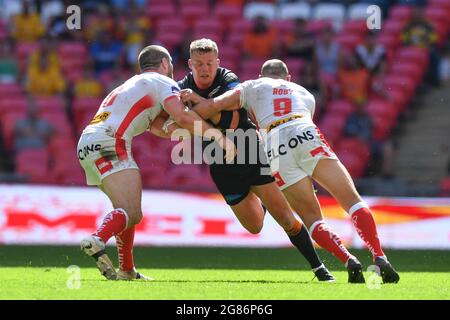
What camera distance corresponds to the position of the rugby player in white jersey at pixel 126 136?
8773 mm

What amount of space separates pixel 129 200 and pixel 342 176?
1.81 meters

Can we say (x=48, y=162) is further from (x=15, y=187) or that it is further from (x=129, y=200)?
(x=129, y=200)

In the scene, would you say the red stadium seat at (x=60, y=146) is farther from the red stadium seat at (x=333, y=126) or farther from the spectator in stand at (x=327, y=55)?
the spectator in stand at (x=327, y=55)

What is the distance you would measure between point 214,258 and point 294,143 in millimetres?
3812

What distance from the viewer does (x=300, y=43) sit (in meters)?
17.9

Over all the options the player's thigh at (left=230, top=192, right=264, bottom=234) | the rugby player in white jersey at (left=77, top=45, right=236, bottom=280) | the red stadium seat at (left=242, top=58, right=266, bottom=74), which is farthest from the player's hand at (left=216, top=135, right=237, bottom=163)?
the red stadium seat at (left=242, top=58, right=266, bottom=74)

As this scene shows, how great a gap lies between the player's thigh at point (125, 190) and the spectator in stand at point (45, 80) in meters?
9.50

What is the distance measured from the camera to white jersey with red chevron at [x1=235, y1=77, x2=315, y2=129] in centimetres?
889

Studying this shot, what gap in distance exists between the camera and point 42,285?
8.12 metres

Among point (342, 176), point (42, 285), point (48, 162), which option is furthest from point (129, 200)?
point (48, 162)

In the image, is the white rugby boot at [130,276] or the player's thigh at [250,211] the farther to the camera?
the player's thigh at [250,211]

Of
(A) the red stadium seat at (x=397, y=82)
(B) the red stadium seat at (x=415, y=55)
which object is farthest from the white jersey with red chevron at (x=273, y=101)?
(B) the red stadium seat at (x=415, y=55)

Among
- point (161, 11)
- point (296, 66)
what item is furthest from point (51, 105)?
point (296, 66)

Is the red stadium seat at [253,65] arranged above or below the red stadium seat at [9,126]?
above
